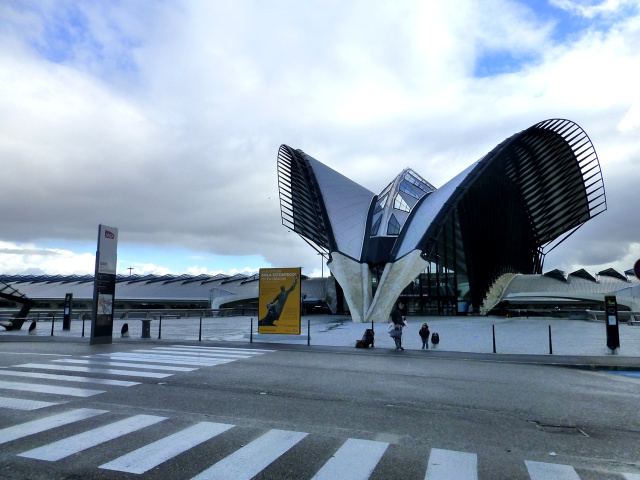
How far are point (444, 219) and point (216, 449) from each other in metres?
42.3

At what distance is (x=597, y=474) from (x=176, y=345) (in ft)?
55.6

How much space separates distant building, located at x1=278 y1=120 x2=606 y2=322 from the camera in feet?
148

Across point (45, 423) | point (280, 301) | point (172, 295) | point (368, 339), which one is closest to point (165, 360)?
point (45, 423)

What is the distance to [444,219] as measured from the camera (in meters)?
45.8

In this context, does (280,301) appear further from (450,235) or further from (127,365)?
(450,235)

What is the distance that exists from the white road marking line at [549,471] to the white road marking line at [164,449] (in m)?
3.93

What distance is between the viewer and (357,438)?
6422 millimetres

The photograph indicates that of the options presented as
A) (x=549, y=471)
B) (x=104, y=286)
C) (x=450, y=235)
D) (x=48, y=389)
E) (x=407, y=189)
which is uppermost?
(x=407, y=189)

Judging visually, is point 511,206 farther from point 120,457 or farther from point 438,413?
point 120,457

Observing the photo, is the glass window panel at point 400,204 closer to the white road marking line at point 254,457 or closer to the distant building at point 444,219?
the distant building at point 444,219

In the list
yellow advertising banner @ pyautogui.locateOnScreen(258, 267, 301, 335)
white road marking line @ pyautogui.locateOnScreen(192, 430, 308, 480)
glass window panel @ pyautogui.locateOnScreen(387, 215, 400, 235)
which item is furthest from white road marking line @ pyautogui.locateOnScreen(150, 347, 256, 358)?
glass window panel @ pyautogui.locateOnScreen(387, 215, 400, 235)

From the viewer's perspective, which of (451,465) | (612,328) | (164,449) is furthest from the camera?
(612,328)

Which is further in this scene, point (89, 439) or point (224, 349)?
point (224, 349)

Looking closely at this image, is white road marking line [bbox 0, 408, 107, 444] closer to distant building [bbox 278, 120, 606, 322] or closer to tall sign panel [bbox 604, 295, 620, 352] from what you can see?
tall sign panel [bbox 604, 295, 620, 352]
